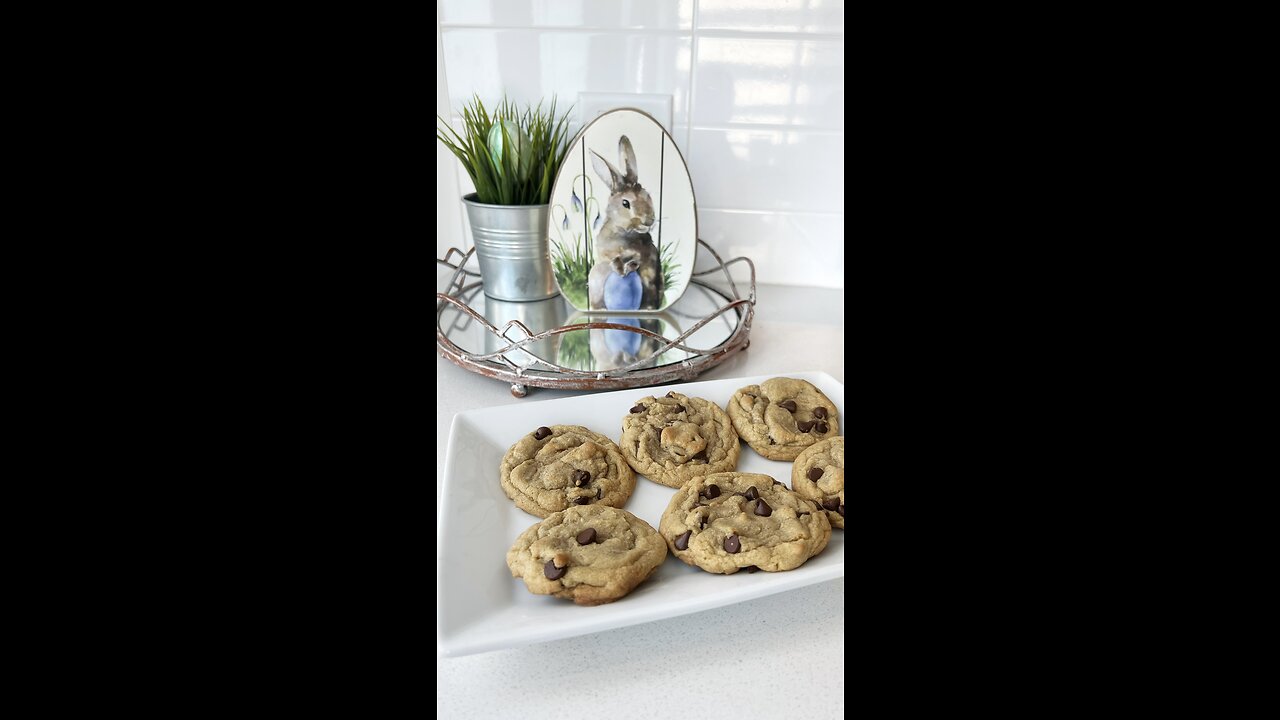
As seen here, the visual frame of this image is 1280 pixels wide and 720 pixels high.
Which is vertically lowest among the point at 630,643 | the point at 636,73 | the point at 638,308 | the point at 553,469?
the point at 630,643

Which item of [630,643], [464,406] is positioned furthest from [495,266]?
[630,643]

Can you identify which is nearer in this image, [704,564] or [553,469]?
[704,564]

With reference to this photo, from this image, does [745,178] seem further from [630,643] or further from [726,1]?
[630,643]

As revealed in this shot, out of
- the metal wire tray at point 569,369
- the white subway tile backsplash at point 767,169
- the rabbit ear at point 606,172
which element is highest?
the white subway tile backsplash at point 767,169

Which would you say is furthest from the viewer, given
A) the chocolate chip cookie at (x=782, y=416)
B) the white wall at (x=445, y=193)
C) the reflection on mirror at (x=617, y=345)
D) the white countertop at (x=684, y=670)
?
the white wall at (x=445, y=193)

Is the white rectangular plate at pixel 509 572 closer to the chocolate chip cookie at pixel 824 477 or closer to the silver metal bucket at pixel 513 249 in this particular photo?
the chocolate chip cookie at pixel 824 477

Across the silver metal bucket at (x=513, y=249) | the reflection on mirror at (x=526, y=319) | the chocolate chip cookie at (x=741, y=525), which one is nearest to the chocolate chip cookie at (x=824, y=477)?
the chocolate chip cookie at (x=741, y=525)
